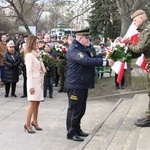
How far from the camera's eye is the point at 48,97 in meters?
11.9

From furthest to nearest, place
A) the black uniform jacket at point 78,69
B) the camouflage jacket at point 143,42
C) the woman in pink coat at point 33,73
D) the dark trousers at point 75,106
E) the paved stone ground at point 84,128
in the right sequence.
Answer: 1. the woman in pink coat at point 33,73
2. the dark trousers at point 75,106
3. the black uniform jacket at point 78,69
4. the paved stone ground at point 84,128
5. the camouflage jacket at point 143,42

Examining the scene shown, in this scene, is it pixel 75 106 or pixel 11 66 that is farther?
pixel 11 66

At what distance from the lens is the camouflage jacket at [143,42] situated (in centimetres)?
578

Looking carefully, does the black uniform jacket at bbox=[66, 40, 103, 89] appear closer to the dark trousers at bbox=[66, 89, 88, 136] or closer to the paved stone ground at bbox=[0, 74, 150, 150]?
the dark trousers at bbox=[66, 89, 88, 136]

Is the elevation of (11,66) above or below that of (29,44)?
below

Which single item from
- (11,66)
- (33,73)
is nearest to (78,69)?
(33,73)

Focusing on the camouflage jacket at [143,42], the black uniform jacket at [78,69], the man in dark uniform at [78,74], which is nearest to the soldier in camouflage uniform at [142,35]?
the camouflage jacket at [143,42]

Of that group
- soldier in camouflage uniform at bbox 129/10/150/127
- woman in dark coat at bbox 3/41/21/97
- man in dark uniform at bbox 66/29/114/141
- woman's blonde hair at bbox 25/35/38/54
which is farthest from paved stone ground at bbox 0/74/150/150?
woman's blonde hair at bbox 25/35/38/54

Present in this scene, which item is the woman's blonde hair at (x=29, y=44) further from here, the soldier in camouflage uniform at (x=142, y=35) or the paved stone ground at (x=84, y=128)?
the soldier in camouflage uniform at (x=142, y=35)

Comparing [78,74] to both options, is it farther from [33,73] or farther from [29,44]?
[29,44]

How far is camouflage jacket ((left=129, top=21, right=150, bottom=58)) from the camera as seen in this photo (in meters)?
5.78

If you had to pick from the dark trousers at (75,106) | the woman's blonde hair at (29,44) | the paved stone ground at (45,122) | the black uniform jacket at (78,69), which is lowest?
the paved stone ground at (45,122)

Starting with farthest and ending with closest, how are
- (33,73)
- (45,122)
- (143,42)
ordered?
(45,122)
(33,73)
(143,42)

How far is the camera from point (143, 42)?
5793mm
